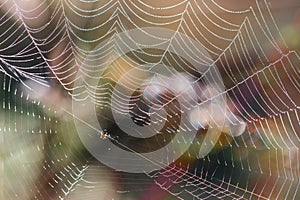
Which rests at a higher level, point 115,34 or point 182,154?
point 115,34

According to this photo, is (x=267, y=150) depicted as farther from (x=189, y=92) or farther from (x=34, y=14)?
(x=34, y=14)

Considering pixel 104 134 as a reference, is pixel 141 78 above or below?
above

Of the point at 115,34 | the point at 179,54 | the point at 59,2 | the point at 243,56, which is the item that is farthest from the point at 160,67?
the point at 59,2

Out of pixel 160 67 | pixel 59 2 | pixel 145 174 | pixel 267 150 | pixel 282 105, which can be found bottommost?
pixel 145 174

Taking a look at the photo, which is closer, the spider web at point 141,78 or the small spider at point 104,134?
the spider web at point 141,78

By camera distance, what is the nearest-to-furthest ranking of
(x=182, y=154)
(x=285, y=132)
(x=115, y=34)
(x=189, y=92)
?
1. (x=285, y=132)
2. (x=115, y=34)
3. (x=189, y=92)
4. (x=182, y=154)

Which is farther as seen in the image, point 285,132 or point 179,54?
point 179,54

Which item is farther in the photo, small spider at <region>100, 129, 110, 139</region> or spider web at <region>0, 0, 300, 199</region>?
small spider at <region>100, 129, 110, 139</region>

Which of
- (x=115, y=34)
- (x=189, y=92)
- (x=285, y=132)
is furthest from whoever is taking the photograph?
(x=189, y=92)
